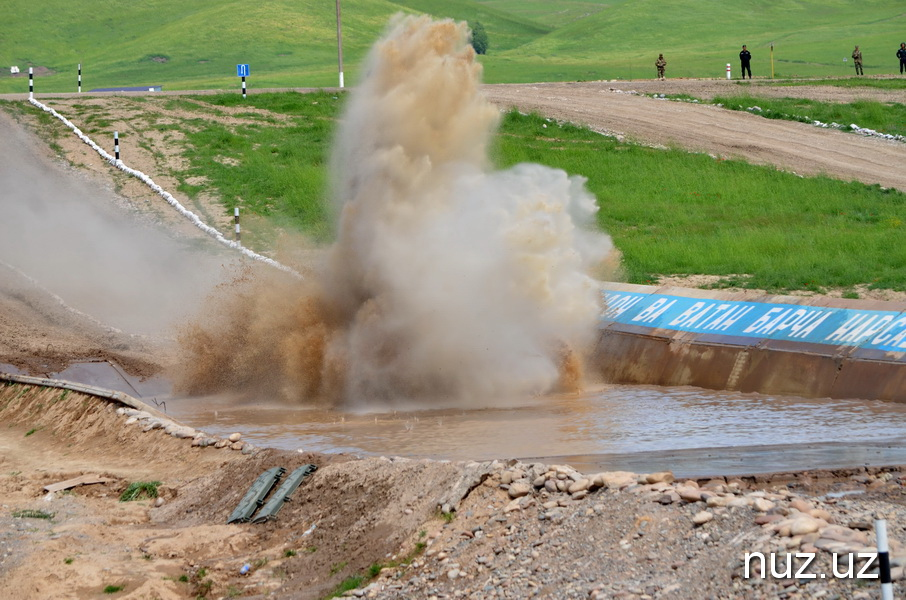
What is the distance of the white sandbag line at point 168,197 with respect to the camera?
84.1 feet

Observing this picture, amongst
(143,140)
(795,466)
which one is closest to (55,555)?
(795,466)

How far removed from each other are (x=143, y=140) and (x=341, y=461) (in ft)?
85.1

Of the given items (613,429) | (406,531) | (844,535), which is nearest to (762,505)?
(844,535)

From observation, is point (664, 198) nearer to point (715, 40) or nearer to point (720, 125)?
point (720, 125)

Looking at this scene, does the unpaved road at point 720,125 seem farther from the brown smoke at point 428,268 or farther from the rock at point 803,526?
the rock at point 803,526

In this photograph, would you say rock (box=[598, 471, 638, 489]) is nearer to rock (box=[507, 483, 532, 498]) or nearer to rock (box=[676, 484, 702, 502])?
rock (box=[676, 484, 702, 502])

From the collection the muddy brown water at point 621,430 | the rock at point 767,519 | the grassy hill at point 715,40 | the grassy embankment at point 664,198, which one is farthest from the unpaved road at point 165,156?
the grassy hill at point 715,40

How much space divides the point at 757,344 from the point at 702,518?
8.34 metres

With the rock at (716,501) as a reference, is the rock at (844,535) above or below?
above

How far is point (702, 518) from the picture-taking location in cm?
917

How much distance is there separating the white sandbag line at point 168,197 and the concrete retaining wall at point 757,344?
603 centimetres

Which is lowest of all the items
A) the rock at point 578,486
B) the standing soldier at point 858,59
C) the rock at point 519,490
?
the rock at point 519,490

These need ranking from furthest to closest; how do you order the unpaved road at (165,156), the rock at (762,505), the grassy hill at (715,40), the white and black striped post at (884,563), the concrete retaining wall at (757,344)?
the grassy hill at (715,40)
the unpaved road at (165,156)
the concrete retaining wall at (757,344)
the rock at (762,505)
the white and black striped post at (884,563)

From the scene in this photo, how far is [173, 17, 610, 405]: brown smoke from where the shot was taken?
17.5 metres
